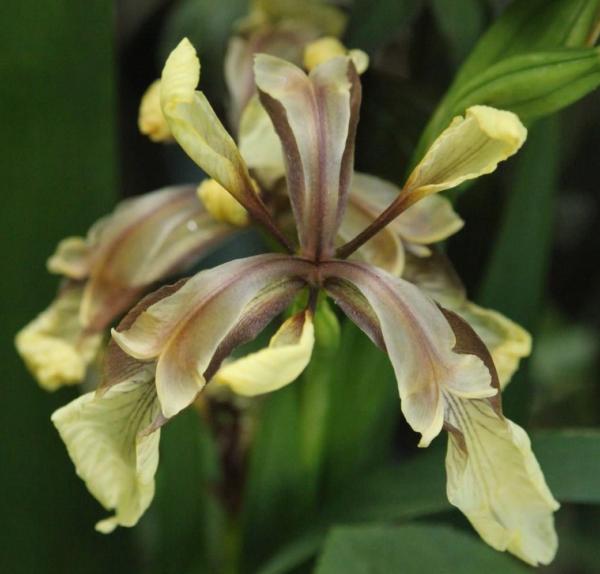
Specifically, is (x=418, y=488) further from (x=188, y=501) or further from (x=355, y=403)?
(x=188, y=501)

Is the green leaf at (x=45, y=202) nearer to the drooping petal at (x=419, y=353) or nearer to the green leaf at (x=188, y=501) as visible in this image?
the green leaf at (x=188, y=501)

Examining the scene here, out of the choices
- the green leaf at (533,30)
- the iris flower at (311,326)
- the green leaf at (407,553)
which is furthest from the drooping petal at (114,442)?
the green leaf at (533,30)

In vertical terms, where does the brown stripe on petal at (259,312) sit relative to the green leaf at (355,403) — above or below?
above

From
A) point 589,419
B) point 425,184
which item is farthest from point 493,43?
point 589,419

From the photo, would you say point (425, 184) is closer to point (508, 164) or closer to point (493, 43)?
point (493, 43)

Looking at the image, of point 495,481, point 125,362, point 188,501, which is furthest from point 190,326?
point 188,501

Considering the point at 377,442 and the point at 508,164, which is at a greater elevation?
the point at 508,164
